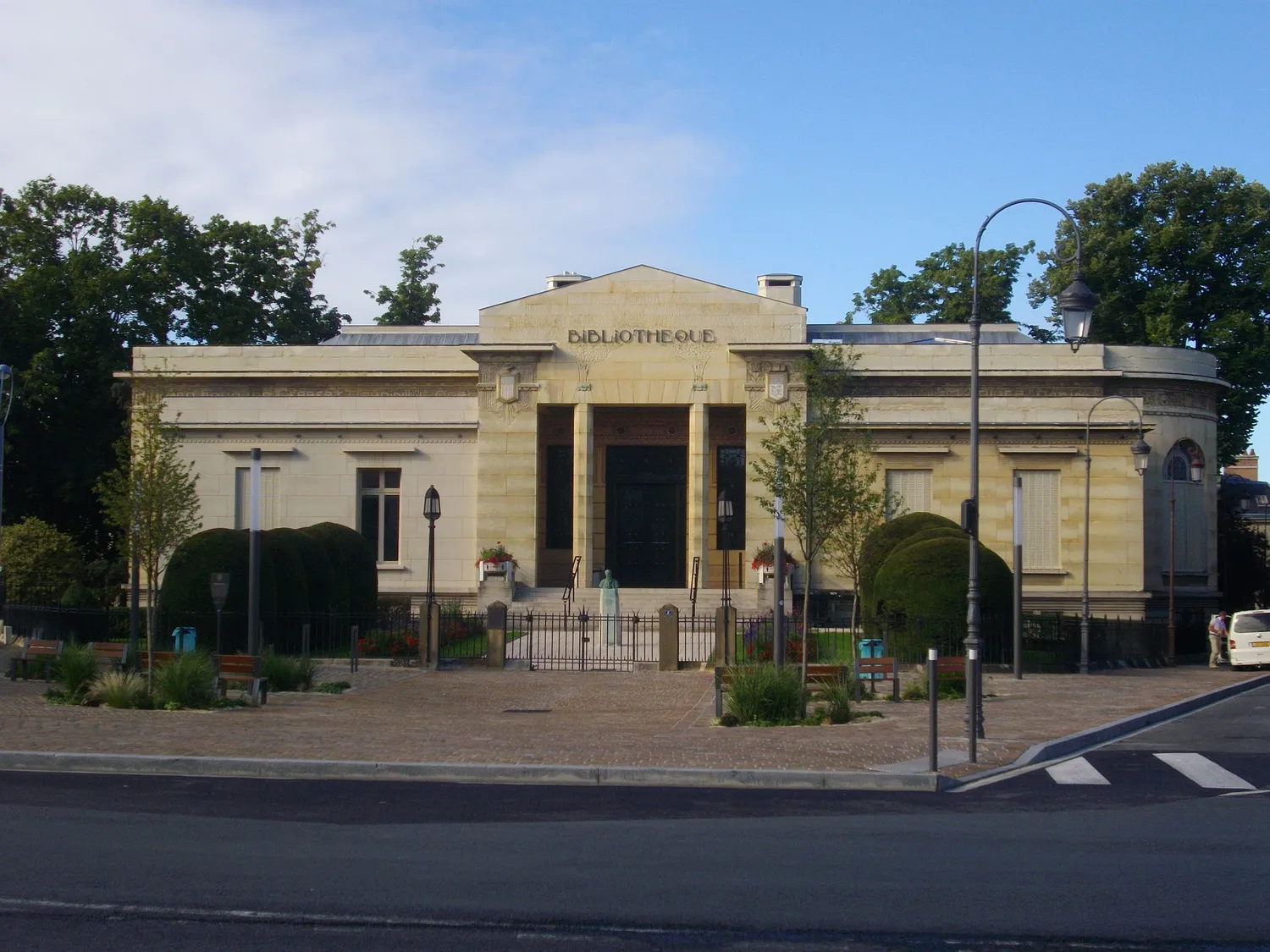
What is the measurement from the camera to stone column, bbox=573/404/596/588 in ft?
130

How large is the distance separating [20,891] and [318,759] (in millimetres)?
6280

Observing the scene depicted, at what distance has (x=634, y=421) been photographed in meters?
42.0

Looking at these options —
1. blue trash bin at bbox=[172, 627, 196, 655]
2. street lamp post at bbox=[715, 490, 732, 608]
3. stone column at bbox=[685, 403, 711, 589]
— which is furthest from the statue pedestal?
blue trash bin at bbox=[172, 627, 196, 655]

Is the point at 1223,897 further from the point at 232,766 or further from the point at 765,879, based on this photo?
the point at 232,766

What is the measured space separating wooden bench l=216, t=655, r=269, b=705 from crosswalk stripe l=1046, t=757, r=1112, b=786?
38.1 ft

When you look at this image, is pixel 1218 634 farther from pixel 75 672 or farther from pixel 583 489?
pixel 75 672

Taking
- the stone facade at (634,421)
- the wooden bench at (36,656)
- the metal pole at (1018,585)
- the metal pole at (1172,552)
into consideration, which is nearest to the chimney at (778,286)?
the stone facade at (634,421)

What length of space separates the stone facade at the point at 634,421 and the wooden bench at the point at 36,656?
619 inches

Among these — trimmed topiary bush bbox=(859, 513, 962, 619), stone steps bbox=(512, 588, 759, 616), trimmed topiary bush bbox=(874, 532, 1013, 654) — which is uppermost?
trimmed topiary bush bbox=(859, 513, 962, 619)

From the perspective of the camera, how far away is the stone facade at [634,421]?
130 feet

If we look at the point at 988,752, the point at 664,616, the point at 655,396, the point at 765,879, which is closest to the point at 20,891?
the point at 765,879

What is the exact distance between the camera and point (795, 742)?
643 inches

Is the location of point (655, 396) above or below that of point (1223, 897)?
above

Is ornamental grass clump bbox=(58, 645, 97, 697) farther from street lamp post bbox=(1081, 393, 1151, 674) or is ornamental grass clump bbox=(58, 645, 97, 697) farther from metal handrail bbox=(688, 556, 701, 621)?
street lamp post bbox=(1081, 393, 1151, 674)
